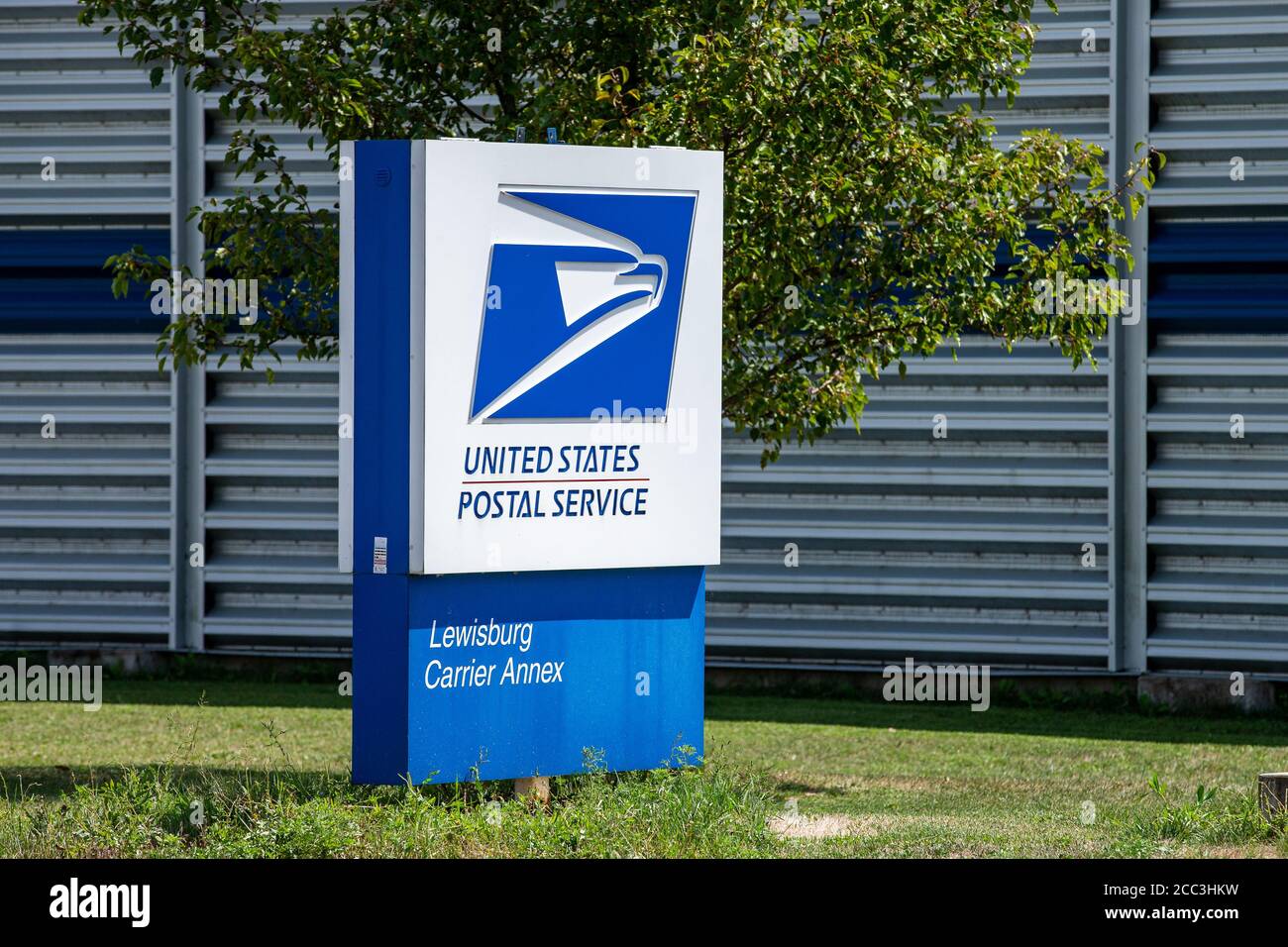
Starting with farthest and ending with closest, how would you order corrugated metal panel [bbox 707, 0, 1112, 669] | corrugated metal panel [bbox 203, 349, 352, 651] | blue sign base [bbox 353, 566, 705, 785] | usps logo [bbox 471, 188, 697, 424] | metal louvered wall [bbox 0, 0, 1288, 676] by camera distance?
corrugated metal panel [bbox 203, 349, 352, 651], corrugated metal panel [bbox 707, 0, 1112, 669], metal louvered wall [bbox 0, 0, 1288, 676], usps logo [bbox 471, 188, 697, 424], blue sign base [bbox 353, 566, 705, 785]

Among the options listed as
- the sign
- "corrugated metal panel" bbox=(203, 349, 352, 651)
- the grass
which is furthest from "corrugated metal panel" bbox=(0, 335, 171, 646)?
the sign

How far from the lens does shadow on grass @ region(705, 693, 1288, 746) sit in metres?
13.1

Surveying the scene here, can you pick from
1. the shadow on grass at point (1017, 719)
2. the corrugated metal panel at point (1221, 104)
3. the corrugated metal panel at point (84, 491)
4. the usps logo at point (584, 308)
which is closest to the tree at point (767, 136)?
the usps logo at point (584, 308)

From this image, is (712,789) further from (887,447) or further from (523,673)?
(887,447)

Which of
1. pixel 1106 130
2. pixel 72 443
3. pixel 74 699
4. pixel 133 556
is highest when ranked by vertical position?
pixel 1106 130

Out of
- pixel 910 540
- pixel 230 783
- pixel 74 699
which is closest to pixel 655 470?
pixel 230 783

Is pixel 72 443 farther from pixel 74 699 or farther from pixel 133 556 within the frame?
pixel 74 699

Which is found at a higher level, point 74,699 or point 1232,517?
point 1232,517

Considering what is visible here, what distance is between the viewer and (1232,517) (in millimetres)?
14117

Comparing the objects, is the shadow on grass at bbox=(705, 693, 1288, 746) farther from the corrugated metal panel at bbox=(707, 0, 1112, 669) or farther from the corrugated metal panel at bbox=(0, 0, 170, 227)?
the corrugated metal panel at bbox=(0, 0, 170, 227)

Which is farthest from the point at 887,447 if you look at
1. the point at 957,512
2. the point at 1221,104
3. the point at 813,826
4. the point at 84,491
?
the point at 84,491

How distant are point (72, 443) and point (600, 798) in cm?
953

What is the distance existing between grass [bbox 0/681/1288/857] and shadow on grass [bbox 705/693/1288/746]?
0.03 metres

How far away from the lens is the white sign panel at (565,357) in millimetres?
8102
